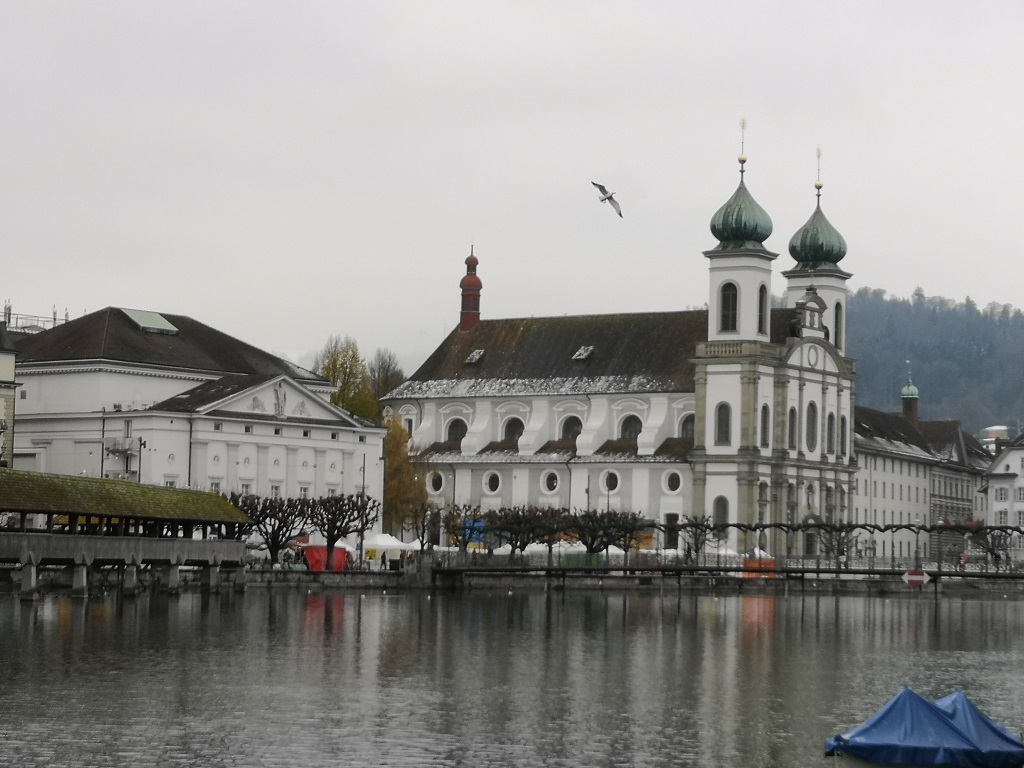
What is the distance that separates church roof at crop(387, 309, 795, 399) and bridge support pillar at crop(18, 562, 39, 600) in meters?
58.7

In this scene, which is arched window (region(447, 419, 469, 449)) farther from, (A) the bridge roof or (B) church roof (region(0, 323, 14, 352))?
(A) the bridge roof

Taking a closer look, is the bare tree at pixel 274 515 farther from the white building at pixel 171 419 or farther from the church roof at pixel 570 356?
the church roof at pixel 570 356

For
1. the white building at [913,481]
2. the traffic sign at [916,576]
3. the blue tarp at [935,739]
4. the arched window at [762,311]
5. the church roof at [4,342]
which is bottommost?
the blue tarp at [935,739]

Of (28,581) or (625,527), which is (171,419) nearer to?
(625,527)

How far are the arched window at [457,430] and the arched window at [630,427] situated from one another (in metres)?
11.2

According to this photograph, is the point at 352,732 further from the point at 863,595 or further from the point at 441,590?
the point at 863,595

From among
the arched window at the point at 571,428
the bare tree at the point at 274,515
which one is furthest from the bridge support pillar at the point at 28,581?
the arched window at the point at 571,428

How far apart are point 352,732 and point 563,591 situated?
60.0 metres

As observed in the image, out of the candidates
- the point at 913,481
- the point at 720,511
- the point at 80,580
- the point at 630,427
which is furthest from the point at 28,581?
the point at 913,481

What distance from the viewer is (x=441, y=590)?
99875 mm

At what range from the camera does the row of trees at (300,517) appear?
331ft

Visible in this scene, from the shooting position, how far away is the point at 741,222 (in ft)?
418

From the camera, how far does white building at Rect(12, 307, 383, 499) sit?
107 meters

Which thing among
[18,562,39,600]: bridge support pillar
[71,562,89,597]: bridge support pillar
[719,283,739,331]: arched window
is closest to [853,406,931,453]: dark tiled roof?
[719,283,739,331]: arched window
